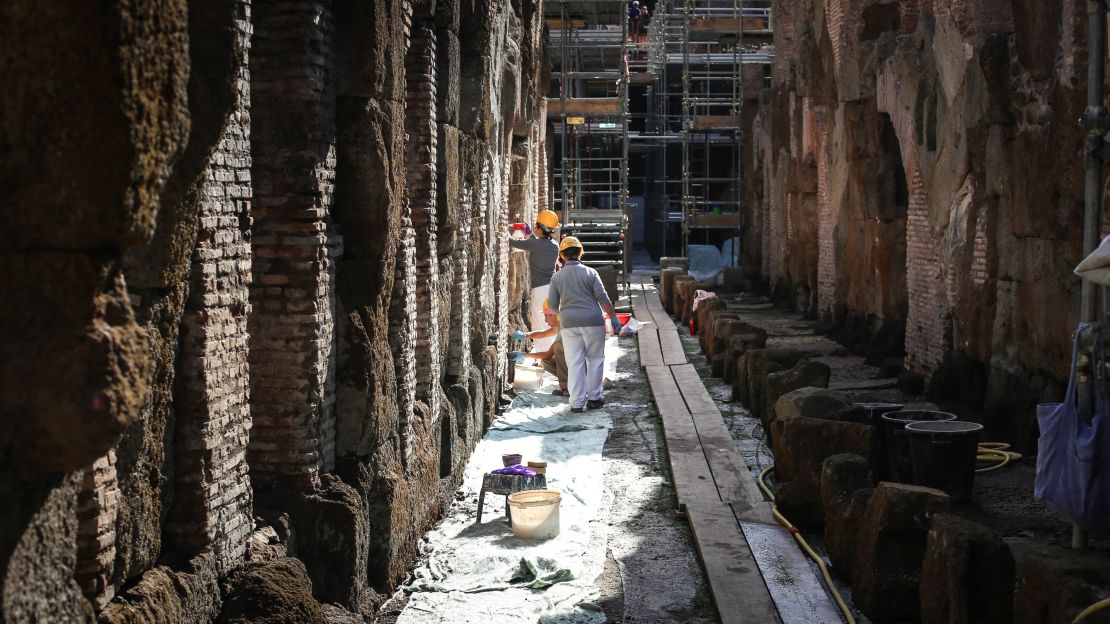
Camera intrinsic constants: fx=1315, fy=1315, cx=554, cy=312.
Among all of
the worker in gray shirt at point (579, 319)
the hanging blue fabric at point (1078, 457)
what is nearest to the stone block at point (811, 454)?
the hanging blue fabric at point (1078, 457)

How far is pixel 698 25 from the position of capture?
2758 cm

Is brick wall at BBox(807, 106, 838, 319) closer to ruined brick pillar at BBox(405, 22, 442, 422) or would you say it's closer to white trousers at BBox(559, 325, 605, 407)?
white trousers at BBox(559, 325, 605, 407)

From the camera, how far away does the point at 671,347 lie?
650 inches

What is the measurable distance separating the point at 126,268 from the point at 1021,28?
7620 millimetres

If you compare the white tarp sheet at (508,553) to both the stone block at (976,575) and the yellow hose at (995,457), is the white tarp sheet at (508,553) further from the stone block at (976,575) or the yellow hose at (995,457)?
the yellow hose at (995,457)

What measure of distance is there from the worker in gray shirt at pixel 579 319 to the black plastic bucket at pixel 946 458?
17.1 feet

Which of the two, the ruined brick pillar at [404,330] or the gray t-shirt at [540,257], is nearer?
the ruined brick pillar at [404,330]

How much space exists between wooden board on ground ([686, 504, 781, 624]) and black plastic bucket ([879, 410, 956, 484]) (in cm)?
99

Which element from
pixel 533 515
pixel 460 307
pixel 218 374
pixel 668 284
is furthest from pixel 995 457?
pixel 668 284

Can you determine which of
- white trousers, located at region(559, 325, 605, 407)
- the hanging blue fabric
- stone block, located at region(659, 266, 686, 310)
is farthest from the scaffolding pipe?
stone block, located at region(659, 266, 686, 310)

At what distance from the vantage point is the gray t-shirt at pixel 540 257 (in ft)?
51.5

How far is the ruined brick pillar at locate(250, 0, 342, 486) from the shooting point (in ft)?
19.4

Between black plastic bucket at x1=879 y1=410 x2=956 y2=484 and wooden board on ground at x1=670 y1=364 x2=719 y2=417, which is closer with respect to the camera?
black plastic bucket at x1=879 y1=410 x2=956 y2=484

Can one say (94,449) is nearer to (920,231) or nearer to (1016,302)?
(1016,302)
